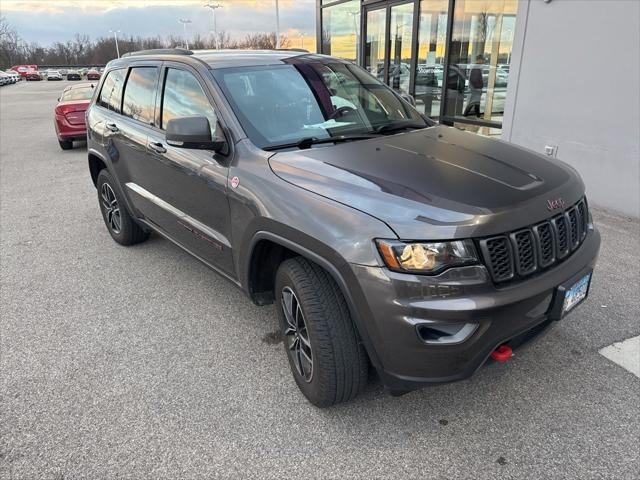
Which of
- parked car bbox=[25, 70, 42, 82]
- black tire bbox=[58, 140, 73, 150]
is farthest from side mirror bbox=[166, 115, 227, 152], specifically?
parked car bbox=[25, 70, 42, 82]

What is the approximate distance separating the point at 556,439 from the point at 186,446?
1.83 metres

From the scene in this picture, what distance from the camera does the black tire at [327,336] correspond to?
2.31 m

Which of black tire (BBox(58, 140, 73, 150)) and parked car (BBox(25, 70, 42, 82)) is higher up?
black tire (BBox(58, 140, 73, 150))

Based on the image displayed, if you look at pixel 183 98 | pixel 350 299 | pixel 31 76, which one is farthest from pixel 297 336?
pixel 31 76

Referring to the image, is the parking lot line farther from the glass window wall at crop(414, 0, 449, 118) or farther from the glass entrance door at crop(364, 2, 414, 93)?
the glass entrance door at crop(364, 2, 414, 93)

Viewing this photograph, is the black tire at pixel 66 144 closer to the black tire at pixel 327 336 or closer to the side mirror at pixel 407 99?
the side mirror at pixel 407 99

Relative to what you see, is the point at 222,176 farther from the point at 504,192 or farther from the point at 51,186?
the point at 51,186

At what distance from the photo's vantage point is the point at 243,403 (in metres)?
2.71

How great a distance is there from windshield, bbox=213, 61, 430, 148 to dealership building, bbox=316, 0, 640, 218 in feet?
10.5

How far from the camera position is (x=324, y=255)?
2240mm

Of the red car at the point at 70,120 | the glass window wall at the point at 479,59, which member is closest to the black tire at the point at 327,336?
the glass window wall at the point at 479,59

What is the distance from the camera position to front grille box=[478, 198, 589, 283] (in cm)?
208

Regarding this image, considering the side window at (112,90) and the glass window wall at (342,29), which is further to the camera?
the glass window wall at (342,29)

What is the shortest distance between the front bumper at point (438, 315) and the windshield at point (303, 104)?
4.06 ft
